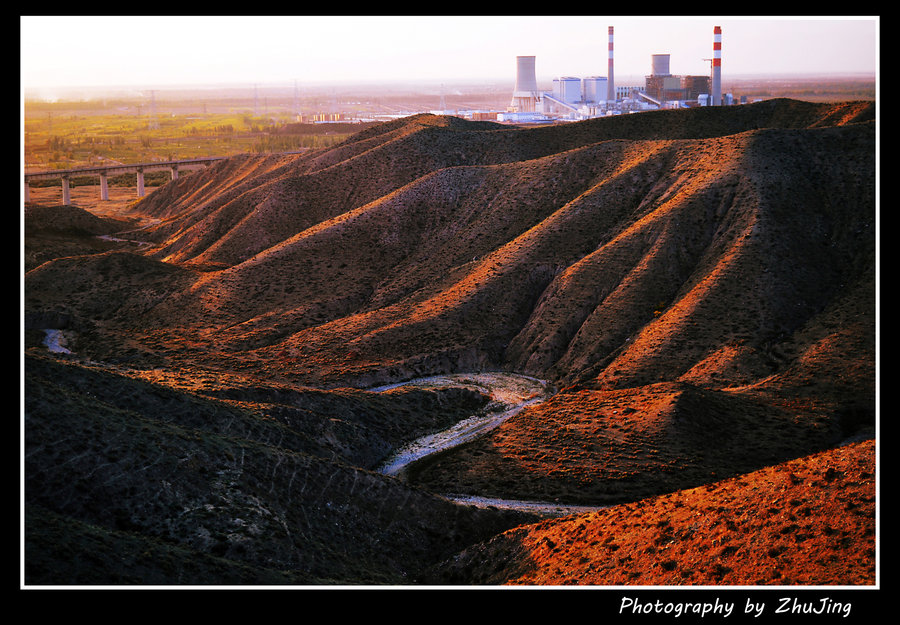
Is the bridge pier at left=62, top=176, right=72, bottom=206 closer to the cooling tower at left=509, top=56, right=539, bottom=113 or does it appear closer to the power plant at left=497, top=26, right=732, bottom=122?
the power plant at left=497, top=26, right=732, bottom=122

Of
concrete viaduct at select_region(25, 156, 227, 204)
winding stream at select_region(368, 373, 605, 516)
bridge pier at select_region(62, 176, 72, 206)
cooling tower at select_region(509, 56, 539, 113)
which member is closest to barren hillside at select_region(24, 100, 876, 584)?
winding stream at select_region(368, 373, 605, 516)

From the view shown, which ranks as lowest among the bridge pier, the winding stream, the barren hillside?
the winding stream

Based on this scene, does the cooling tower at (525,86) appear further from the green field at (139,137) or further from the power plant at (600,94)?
the green field at (139,137)

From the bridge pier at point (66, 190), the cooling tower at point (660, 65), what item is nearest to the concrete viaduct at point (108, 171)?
the bridge pier at point (66, 190)

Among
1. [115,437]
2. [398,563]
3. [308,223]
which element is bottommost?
[398,563]

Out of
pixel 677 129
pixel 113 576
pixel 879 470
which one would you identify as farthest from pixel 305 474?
pixel 677 129

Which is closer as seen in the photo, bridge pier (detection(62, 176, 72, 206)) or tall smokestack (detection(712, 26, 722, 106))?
tall smokestack (detection(712, 26, 722, 106))

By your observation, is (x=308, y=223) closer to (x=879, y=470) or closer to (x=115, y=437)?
(x=115, y=437)
